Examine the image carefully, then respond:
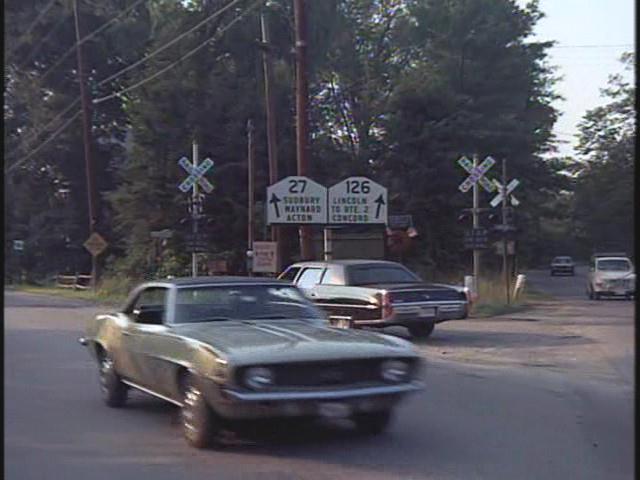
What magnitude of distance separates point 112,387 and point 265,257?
61.1 feet

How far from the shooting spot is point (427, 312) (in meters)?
18.9

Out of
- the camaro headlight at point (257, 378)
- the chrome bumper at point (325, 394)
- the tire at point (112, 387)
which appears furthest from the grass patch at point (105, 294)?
the camaro headlight at point (257, 378)

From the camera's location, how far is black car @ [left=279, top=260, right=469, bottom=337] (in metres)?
18.6

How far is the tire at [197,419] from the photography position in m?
8.96

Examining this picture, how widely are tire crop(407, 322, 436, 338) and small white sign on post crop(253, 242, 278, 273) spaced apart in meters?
9.81

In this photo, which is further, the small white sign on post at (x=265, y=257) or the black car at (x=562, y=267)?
the black car at (x=562, y=267)

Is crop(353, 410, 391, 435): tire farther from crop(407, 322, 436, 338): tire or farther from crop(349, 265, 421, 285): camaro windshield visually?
crop(407, 322, 436, 338): tire

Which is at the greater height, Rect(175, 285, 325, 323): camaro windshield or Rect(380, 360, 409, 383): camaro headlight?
Rect(175, 285, 325, 323): camaro windshield

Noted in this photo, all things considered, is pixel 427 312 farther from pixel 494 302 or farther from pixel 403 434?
pixel 494 302

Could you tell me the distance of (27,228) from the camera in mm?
64625

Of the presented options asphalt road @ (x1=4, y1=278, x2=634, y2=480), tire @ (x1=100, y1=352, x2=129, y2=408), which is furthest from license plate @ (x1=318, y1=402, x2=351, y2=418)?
tire @ (x1=100, y1=352, x2=129, y2=408)

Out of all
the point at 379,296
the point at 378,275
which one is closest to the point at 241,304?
the point at 379,296

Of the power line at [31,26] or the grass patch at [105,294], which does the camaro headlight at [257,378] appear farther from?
the power line at [31,26]

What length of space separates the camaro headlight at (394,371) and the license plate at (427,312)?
9.58 metres
